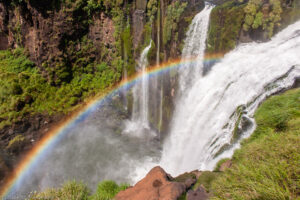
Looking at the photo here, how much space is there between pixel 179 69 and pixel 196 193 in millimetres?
6692

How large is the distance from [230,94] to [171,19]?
5365 mm

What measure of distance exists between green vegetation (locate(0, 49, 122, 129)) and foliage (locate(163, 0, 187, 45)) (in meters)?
5.17

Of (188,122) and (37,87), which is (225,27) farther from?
(37,87)

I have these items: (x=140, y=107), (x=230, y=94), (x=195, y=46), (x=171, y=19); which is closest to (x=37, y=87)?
(x=140, y=107)

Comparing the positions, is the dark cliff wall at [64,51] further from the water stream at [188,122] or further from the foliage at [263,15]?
the foliage at [263,15]

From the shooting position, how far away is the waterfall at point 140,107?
12.3m

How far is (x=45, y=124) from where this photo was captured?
13398mm

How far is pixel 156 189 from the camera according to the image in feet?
15.6

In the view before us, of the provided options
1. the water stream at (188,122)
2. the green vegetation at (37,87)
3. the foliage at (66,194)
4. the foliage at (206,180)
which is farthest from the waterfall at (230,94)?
the green vegetation at (37,87)

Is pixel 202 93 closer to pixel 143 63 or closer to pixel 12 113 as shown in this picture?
pixel 143 63

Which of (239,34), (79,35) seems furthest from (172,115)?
(79,35)

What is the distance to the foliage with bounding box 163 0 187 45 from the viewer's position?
9530 mm

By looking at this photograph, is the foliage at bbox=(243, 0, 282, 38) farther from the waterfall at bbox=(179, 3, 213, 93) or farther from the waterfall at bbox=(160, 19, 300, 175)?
the waterfall at bbox=(179, 3, 213, 93)

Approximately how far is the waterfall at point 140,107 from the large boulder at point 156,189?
25.1ft
